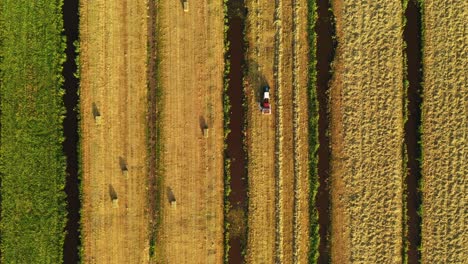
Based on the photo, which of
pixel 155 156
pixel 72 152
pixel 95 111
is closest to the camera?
pixel 72 152

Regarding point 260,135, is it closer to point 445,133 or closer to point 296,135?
point 296,135

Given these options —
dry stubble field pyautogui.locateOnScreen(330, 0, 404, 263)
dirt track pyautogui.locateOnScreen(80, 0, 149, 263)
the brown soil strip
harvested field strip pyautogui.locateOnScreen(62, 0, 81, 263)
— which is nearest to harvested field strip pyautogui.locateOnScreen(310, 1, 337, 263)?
the brown soil strip

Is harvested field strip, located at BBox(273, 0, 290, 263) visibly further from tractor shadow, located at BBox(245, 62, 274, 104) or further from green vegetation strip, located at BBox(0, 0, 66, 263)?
green vegetation strip, located at BBox(0, 0, 66, 263)

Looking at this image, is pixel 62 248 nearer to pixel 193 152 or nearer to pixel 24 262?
pixel 24 262

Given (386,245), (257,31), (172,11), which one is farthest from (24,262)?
(386,245)

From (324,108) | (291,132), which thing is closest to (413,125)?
(324,108)

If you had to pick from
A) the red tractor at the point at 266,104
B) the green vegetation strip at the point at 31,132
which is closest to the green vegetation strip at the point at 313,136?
the red tractor at the point at 266,104
